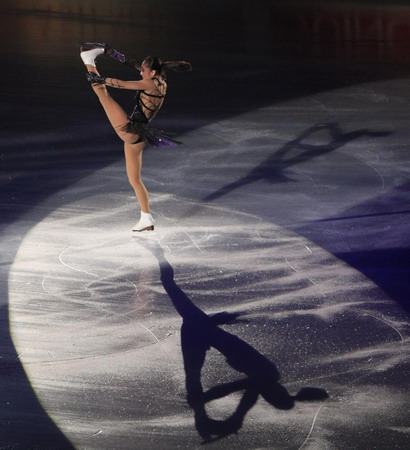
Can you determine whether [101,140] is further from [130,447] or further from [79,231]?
[130,447]

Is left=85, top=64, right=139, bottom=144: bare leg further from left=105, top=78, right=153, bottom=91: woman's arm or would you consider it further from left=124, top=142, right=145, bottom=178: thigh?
A: left=105, top=78, right=153, bottom=91: woman's arm

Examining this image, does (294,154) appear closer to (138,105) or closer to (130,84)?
(138,105)

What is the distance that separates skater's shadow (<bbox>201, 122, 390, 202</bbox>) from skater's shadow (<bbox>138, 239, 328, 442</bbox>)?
2302mm

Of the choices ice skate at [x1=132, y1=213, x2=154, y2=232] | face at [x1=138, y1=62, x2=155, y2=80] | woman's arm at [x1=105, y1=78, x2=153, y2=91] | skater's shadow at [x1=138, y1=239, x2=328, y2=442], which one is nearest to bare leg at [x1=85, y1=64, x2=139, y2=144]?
woman's arm at [x1=105, y1=78, x2=153, y2=91]

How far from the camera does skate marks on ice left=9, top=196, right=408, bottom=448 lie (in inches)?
191

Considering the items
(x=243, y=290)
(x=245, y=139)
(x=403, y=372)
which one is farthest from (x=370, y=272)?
(x=245, y=139)

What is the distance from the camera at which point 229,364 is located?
5410 millimetres

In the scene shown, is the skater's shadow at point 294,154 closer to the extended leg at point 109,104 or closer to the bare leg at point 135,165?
the bare leg at point 135,165

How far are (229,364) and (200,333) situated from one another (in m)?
0.45

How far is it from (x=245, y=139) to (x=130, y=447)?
5.53m

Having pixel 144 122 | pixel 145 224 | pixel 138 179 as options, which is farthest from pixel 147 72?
pixel 145 224

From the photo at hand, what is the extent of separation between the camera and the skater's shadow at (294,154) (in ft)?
28.1

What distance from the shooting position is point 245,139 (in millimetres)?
9688

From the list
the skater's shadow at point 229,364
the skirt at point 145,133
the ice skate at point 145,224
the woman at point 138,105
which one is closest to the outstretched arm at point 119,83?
the woman at point 138,105
